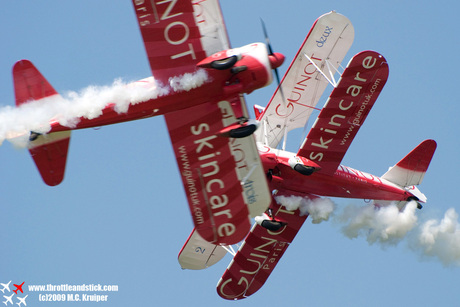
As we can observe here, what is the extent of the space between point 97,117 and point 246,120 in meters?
2.70

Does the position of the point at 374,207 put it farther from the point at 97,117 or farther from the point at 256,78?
the point at 97,117

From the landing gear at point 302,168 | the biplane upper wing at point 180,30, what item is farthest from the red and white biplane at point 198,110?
the landing gear at point 302,168

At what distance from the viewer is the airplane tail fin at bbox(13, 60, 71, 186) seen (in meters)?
16.8

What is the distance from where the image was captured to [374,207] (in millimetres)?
21047

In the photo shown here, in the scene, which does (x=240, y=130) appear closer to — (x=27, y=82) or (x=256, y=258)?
(x=27, y=82)

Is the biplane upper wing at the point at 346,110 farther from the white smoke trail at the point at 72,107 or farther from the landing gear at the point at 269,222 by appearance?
the white smoke trail at the point at 72,107

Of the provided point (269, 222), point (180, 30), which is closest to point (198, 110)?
point (180, 30)

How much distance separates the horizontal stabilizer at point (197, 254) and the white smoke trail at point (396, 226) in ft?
8.58

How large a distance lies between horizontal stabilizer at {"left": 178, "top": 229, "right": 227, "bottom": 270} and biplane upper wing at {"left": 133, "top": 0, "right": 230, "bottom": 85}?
19.5 feet

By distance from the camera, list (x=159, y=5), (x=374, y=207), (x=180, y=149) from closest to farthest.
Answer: (x=159, y=5) < (x=180, y=149) < (x=374, y=207)

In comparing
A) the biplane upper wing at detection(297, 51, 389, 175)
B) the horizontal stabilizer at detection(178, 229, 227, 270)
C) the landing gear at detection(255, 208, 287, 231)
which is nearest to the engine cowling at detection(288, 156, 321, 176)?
the biplane upper wing at detection(297, 51, 389, 175)

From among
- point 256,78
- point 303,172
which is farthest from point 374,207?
point 256,78

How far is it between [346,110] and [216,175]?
9.98 ft

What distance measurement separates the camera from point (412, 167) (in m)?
21.0
